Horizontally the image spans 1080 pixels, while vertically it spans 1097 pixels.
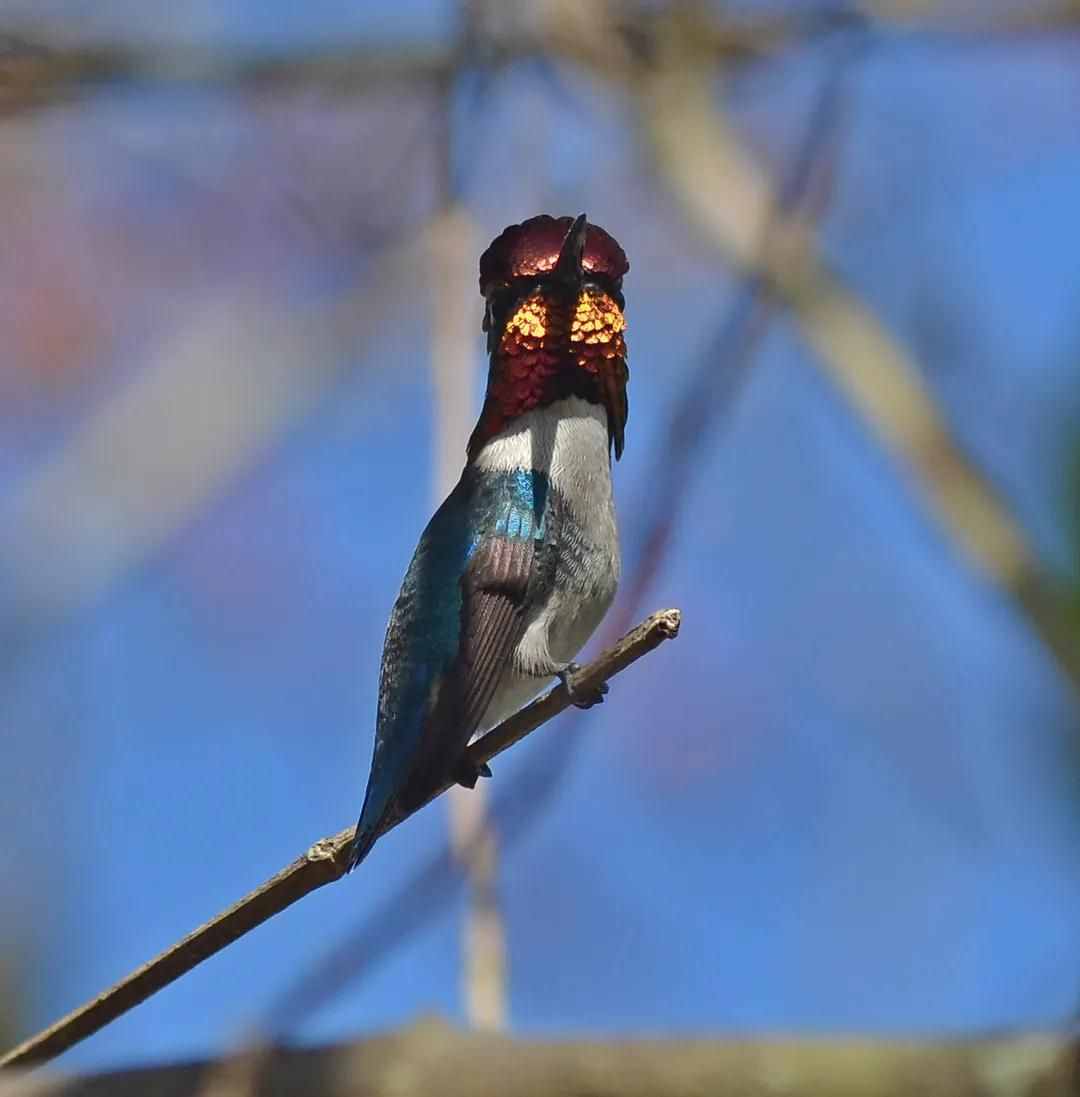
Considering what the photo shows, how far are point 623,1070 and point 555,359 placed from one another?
1.10m

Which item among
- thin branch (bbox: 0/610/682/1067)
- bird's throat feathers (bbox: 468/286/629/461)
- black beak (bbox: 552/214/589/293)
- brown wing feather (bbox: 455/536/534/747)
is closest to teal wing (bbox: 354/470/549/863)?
brown wing feather (bbox: 455/536/534/747)

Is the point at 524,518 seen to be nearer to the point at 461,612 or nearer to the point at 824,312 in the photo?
the point at 461,612

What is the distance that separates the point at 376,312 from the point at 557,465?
1.92 meters

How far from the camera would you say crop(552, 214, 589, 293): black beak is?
7.73ft

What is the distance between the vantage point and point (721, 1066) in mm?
1802

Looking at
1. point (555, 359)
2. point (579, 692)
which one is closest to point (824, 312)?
point (555, 359)

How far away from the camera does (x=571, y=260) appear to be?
2465mm

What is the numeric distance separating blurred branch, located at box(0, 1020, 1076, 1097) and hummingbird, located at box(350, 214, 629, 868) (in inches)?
21.9

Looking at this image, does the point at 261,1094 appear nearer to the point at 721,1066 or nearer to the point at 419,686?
the point at 721,1066

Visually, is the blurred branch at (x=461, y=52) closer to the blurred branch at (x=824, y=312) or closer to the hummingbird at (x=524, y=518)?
the blurred branch at (x=824, y=312)

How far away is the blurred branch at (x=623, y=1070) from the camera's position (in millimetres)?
1752

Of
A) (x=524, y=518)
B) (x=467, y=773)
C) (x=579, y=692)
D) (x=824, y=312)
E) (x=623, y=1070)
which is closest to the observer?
(x=623, y=1070)

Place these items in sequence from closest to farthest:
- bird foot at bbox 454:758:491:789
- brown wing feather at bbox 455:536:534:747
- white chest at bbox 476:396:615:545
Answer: bird foot at bbox 454:758:491:789 < brown wing feather at bbox 455:536:534:747 < white chest at bbox 476:396:615:545

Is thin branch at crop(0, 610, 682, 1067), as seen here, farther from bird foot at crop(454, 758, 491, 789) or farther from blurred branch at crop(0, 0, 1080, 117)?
blurred branch at crop(0, 0, 1080, 117)
